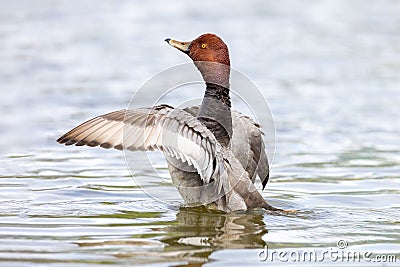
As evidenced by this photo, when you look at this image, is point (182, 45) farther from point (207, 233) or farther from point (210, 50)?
point (207, 233)

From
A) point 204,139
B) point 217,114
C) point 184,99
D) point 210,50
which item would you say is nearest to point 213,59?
point 210,50

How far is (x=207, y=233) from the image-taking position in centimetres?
706

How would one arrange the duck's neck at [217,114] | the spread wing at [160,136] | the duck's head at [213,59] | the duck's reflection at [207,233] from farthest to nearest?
1. the duck's head at [213,59]
2. the duck's neck at [217,114]
3. the spread wing at [160,136]
4. the duck's reflection at [207,233]

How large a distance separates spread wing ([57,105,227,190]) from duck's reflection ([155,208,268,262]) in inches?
16.7

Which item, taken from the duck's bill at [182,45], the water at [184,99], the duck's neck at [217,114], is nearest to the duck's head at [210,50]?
the duck's bill at [182,45]

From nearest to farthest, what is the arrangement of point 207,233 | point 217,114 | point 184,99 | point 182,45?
point 207,233 → point 217,114 → point 182,45 → point 184,99

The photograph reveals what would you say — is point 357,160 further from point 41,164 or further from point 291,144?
point 41,164

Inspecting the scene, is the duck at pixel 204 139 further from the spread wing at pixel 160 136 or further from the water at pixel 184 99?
the water at pixel 184 99

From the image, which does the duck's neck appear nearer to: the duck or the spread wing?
the duck

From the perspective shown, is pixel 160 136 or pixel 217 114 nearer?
pixel 160 136

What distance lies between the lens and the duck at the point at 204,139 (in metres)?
7.09

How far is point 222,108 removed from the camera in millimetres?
7785

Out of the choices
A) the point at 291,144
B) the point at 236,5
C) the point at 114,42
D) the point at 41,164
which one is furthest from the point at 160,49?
the point at 41,164

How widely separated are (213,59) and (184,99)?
4.53 metres
